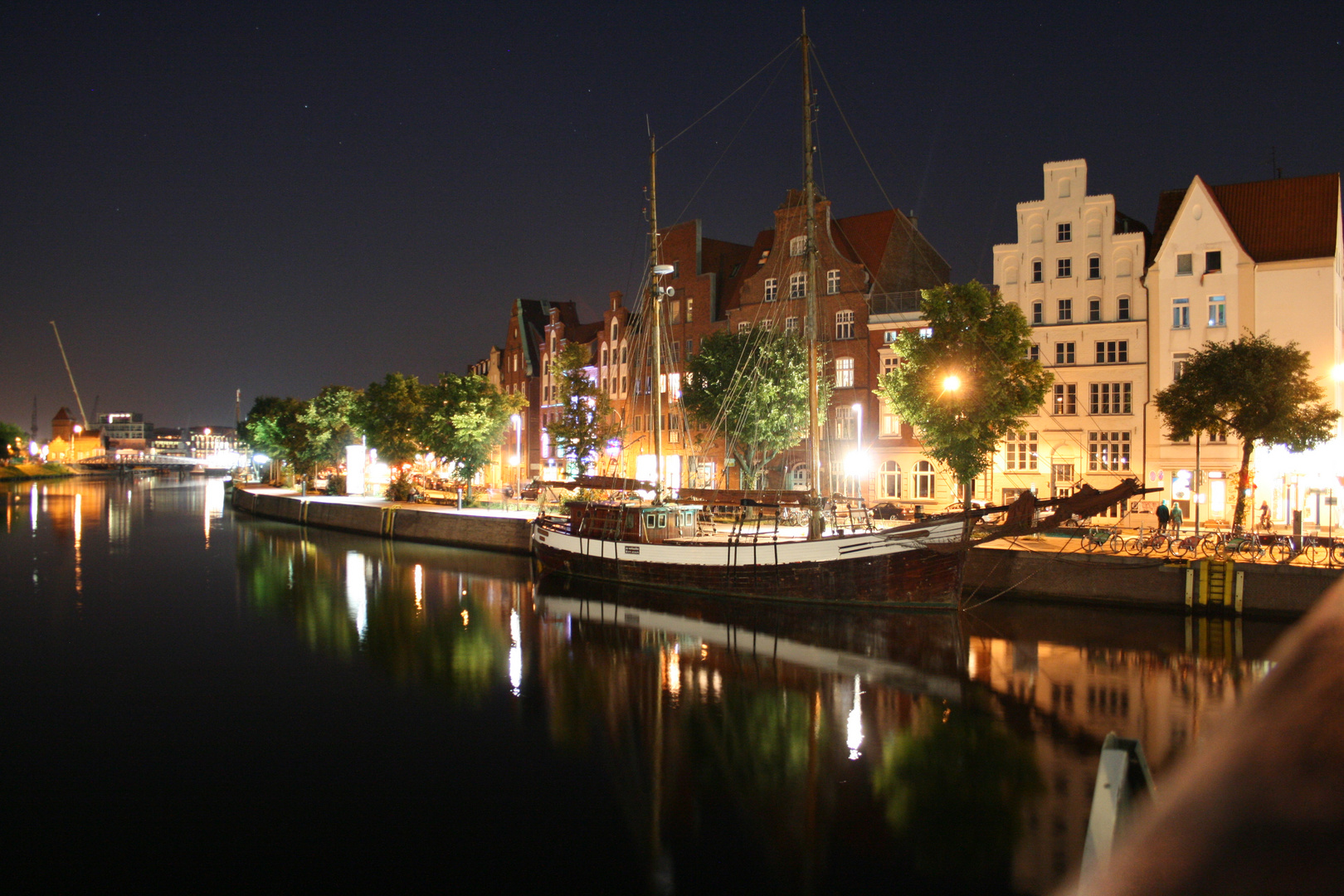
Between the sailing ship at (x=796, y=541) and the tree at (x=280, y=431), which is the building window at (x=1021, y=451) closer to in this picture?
the sailing ship at (x=796, y=541)

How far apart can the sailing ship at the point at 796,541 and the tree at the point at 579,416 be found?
8.83 meters

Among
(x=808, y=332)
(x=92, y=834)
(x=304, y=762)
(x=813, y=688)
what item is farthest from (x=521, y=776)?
(x=808, y=332)

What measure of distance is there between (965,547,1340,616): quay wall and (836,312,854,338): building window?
23.4 m

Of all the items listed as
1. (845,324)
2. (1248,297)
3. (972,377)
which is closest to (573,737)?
(972,377)

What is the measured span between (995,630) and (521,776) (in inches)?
692

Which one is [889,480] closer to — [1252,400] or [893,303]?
[893,303]

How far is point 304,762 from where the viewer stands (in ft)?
61.9

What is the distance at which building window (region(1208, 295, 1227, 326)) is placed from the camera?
138 ft

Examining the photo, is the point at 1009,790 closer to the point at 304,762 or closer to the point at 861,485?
the point at 304,762

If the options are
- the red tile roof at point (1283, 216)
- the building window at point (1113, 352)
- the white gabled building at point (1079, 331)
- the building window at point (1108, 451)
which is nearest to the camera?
the red tile roof at point (1283, 216)

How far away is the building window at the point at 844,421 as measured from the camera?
5416 centimetres

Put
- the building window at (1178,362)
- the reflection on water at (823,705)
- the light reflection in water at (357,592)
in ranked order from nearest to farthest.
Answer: the reflection on water at (823,705) → the light reflection in water at (357,592) → the building window at (1178,362)

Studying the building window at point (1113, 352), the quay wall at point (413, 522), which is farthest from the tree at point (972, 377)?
the quay wall at point (413, 522)

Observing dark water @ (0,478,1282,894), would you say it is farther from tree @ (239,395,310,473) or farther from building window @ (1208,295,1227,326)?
tree @ (239,395,310,473)
